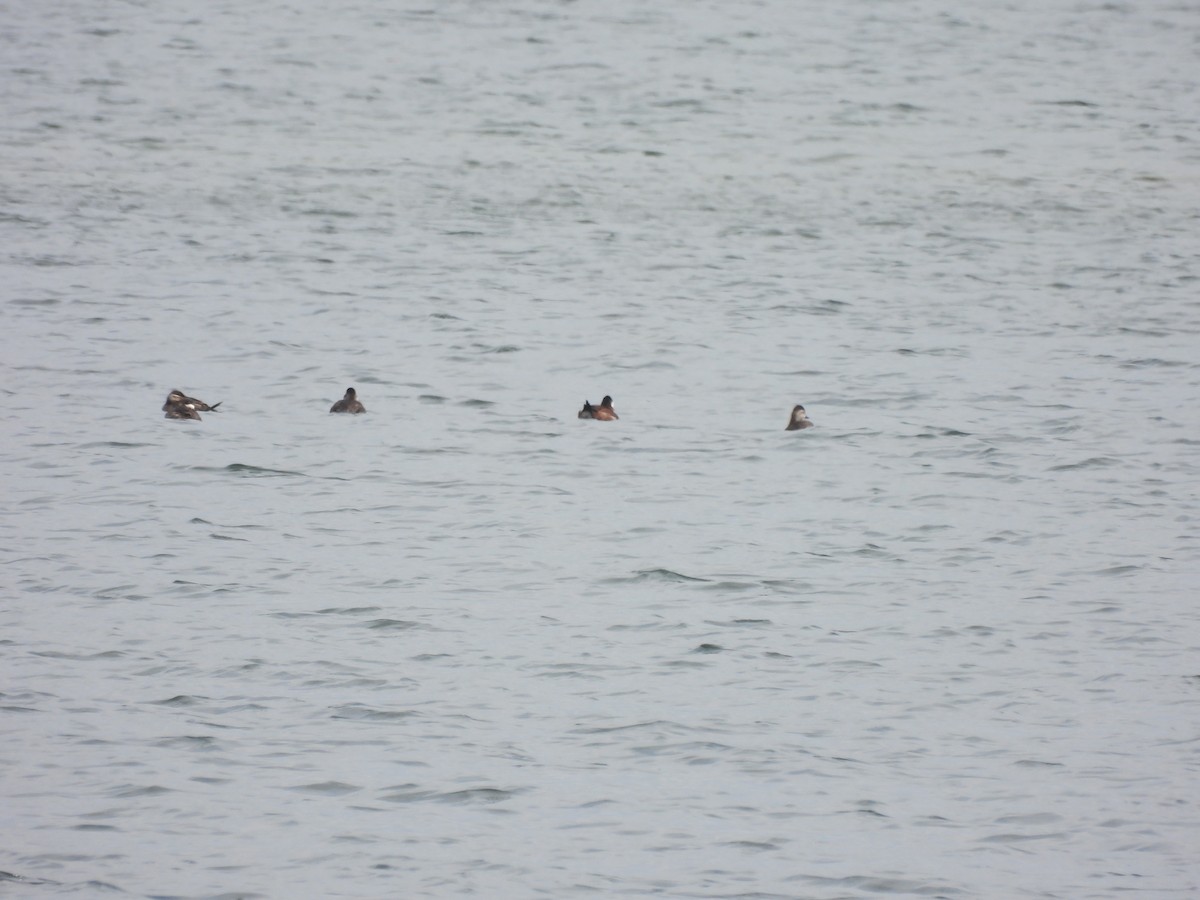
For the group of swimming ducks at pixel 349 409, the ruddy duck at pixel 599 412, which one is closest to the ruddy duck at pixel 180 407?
the group of swimming ducks at pixel 349 409

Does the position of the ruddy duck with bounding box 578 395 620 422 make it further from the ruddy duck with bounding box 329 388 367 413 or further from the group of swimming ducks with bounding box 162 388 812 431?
the ruddy duck with bounding box 329 388 367 413

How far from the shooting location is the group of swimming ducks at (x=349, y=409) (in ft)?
66.0

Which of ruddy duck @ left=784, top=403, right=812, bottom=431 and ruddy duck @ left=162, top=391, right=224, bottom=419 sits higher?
ruddy duck @ left=162, top=391, right=224, bottom=419

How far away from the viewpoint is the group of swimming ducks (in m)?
20.1

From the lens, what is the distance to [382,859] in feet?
35.3

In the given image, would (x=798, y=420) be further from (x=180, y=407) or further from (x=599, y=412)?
(x=180, y=407)

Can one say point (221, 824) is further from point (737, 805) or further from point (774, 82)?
point (774, 82)

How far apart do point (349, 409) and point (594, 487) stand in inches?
128

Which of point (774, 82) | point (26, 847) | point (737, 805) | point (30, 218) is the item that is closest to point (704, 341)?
point (30, 218)

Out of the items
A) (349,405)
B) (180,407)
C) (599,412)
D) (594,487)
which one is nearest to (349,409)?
(349,405)

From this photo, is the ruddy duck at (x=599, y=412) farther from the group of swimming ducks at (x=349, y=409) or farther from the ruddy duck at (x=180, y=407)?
the ruddy duck at (x=180, y=407)

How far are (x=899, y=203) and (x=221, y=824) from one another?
22.1 metres

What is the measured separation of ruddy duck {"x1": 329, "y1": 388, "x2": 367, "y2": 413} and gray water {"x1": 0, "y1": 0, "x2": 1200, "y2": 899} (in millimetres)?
346

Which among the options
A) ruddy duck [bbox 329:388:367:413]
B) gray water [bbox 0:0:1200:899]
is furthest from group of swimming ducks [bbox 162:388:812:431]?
gray water [bbox 0:0:1200:899]
